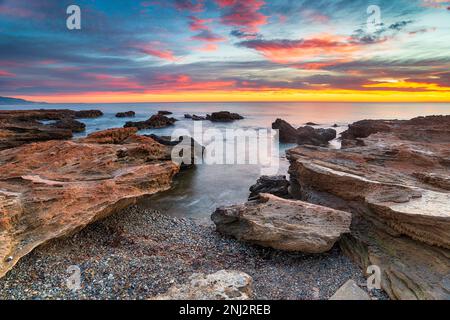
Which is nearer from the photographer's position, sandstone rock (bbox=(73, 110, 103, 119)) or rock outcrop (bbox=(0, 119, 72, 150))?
rock outcrop (bbox=(0, 119, 72, 150))

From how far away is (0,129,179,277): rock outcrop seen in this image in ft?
25.2

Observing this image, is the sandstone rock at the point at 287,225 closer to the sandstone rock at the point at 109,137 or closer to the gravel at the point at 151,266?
the gravel at the point at 151,266

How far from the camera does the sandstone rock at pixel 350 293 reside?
253 inches

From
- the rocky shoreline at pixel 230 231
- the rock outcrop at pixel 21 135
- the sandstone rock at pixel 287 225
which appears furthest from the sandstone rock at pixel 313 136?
the sandstone rock at pixel 287 225

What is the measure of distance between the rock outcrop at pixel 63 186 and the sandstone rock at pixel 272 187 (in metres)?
4.50

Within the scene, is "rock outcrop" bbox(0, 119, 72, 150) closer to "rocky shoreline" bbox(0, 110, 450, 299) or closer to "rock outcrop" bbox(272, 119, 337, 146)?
"rocky shoreline" bbox(0, 110, 450, 299)

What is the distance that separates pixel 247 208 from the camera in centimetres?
988

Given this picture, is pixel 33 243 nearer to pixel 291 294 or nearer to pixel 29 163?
pixel 29 163

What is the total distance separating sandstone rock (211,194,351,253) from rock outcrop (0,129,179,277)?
4.02m

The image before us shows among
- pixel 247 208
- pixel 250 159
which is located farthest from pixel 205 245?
pixel 250 159

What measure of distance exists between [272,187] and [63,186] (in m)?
9.51

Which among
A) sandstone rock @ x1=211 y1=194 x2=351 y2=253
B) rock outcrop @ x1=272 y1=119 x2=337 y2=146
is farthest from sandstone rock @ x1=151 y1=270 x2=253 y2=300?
rock outcrop @ x1=272 y1=119 x2=337 y2=146

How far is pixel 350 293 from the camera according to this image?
6.59m
